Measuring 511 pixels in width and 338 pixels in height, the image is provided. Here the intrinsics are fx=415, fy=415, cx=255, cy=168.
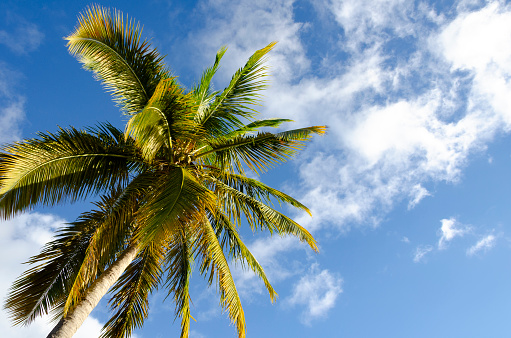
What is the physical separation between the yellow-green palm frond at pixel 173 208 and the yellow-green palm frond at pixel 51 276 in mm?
1183

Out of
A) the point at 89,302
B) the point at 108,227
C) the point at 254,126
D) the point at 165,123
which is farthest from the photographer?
the point at 254,126

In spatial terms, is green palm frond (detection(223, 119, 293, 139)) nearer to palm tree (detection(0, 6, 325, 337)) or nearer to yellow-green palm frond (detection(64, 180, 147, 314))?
palm tree (detection(0, 6, 325, 337))

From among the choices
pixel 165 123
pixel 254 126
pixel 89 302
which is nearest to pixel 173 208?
pixel 165 123

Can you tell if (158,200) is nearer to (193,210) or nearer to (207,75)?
(193,210)

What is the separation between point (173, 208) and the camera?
6266 mm

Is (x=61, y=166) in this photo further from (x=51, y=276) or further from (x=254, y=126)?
(x=254, y=126)

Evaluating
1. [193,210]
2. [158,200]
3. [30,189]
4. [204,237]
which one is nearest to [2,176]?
[30,189]

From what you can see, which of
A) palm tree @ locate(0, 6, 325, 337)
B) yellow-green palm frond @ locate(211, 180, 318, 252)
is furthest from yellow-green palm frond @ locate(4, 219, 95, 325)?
yellow-green palm frond @ locate(211, 180, 318, 252)

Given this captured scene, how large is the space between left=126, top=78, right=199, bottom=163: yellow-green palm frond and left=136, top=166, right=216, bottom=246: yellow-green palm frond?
0.73m

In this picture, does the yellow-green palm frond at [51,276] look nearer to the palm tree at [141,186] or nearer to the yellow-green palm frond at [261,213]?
the palm tree at [141,186]

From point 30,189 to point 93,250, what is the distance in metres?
1.59

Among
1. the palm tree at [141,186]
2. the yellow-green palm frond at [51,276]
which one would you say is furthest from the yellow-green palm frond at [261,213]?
the yellow-green palm frond at [51,276]

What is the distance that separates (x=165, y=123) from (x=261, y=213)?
2.71 m

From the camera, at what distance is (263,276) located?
357 inches
